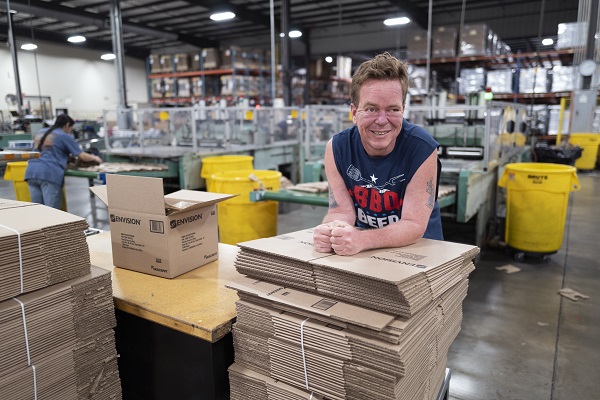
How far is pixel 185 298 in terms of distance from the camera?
1604 millimetres

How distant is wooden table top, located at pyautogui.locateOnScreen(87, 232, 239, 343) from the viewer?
142cm

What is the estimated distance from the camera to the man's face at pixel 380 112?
5.08ft

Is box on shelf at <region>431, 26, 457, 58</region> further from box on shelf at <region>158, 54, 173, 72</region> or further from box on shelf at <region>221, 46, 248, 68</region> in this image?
box on shelf at <region>158, 54, 173, 72</region>

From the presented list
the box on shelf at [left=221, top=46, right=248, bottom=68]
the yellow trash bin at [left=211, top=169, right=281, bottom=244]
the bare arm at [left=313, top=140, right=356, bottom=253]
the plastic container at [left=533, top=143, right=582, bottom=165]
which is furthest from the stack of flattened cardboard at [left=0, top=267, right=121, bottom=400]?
the box on shelf at [left=221, top=46, right=248, bottom=68]

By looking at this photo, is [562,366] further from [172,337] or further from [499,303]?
[172,337]

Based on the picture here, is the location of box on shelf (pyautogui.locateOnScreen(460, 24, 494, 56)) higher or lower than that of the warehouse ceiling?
lower

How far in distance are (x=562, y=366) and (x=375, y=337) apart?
89.4 inches

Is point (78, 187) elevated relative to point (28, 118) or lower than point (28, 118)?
lower

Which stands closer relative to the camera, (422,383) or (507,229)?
(422,383)

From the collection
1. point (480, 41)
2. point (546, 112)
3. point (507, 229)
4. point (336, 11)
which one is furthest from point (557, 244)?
point (336, 11)

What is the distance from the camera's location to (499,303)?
365cm

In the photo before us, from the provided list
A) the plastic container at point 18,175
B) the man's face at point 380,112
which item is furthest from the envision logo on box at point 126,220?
the plastic container at point 18,175

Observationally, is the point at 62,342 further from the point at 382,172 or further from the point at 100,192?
the point at 382,172

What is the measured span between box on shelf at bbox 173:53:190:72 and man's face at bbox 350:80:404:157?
13.0 meters
